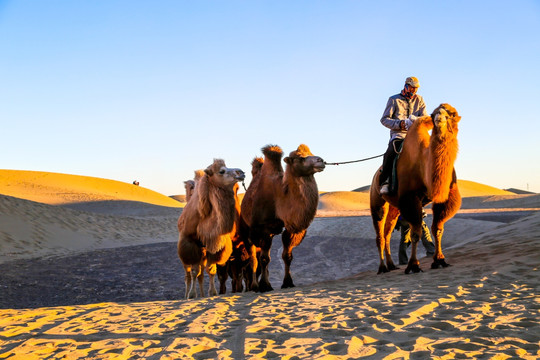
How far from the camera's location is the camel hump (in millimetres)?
8188

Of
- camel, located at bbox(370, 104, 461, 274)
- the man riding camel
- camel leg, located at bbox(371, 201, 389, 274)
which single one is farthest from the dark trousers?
camel leg, located at bbox(371, 201, 389, 274)

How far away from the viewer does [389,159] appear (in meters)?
7.49

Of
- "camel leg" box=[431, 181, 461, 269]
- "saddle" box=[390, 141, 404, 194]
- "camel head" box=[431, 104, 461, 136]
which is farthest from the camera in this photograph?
"saddle" box=[390, 141, 404, 194]

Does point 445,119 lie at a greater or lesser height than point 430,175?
greater

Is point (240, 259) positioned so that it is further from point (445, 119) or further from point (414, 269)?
point (445, 119)

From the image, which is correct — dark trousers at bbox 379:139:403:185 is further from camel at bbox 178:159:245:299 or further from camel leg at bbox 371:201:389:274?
camel at bbox 178:159:245:299

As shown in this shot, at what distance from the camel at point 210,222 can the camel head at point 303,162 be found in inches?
29.3

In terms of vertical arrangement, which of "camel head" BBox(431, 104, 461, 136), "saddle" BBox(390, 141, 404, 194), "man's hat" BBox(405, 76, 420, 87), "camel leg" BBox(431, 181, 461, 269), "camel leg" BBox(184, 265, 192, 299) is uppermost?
"man's hat" BBox(405, 76, 420, 87)

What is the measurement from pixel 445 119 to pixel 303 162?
201 centimetres

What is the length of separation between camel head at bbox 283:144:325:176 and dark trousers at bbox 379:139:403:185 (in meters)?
1.34

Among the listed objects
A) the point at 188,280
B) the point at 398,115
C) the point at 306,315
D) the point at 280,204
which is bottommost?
the point at 188,280

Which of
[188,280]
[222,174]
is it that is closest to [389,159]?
[222,174]

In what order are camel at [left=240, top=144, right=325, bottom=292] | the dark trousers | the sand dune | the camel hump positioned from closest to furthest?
camel at [left=240, top=144, right=325, bottom=292]
the dark trousers
the camel hump
the sand dune

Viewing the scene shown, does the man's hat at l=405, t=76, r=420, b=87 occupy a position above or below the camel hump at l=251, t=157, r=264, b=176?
above
